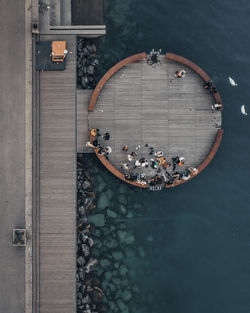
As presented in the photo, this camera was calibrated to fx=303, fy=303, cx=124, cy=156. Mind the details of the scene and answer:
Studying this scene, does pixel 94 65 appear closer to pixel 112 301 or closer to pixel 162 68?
pixel 162 68

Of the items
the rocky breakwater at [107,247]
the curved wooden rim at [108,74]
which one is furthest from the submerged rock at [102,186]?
the curved wooden rim at [108,74]

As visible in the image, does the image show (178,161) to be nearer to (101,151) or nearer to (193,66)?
(101,151)

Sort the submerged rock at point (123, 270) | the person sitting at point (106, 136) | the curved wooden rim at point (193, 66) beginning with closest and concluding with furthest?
1. the person sitting at point (106, 136)
2. the curved wooden rim at point (193, 66)
3. the submerged rock at point (123, 270)

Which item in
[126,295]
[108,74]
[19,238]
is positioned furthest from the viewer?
[126,295]

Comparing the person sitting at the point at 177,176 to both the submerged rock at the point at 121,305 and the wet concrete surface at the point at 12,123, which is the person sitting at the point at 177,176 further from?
the wet concrete surface at the point at 12,123

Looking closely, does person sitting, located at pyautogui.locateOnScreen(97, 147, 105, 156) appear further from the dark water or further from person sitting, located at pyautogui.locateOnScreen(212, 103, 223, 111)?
person sitting, located at pyautogui.locateOnScreen(212, 103, 223, 111)

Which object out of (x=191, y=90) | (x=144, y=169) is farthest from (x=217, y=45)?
(x=144, y=169)

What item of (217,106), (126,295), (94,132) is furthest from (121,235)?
(217,106)
